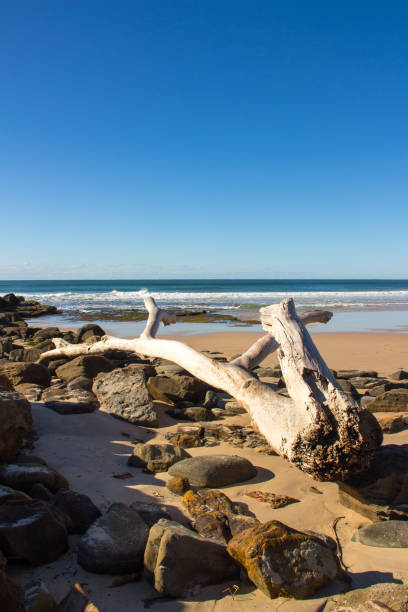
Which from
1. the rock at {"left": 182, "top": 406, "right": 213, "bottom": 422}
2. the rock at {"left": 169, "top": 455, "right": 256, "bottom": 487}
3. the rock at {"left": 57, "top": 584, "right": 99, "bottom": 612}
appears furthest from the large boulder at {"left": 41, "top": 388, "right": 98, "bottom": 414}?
the rock at {"left": 57, "top": 584, "right": 99, "bottom": 612}

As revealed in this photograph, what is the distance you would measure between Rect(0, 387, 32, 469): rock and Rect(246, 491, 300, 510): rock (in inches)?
76.1

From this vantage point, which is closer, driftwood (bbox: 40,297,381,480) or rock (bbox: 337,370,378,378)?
driftwood (bbox: 40,297,381,480)

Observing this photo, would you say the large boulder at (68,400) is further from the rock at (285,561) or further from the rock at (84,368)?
the rock at (285,561)

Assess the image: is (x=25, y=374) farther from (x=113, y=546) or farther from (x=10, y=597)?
(x=10, y=597)

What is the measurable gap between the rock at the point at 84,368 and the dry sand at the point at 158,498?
1.60 m

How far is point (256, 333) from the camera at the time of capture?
48.0ft

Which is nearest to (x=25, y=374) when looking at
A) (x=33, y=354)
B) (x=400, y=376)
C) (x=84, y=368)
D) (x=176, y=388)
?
(x=84, y=368)

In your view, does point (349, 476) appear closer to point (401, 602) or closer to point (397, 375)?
point (401, 602)

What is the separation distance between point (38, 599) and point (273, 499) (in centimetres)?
193

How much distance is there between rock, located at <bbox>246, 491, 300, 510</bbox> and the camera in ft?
10.6

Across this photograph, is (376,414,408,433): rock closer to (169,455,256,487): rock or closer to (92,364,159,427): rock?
(169,455,256,487): rock

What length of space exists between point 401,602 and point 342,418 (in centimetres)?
123

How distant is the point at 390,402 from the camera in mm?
5684

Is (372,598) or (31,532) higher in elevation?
(31,532)
